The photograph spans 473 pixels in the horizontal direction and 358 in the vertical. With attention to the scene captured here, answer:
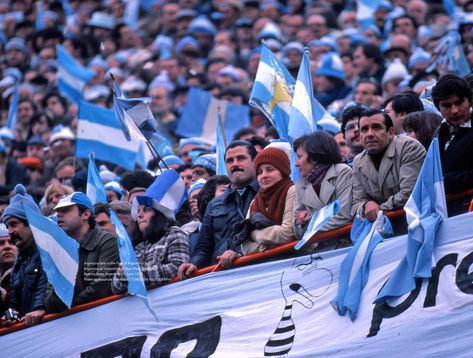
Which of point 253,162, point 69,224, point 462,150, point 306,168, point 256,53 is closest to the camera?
point 462,150

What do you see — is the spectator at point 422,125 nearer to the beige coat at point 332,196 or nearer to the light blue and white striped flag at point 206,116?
the beige coat at point 332,196

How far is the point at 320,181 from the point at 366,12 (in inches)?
384

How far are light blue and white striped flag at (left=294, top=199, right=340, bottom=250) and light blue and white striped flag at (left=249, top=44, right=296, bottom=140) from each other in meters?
3.14

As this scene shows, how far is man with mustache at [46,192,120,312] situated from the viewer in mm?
11758

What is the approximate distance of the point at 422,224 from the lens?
31.4 ft

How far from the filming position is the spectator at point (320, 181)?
1027 centimetres

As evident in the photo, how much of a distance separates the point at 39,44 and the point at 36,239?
13.0 metres

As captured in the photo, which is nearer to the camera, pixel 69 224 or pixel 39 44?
pixel 69 224

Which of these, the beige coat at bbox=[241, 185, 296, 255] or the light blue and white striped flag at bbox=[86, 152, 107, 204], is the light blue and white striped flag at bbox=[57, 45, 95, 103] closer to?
the light blue and white striped flag at bbox=[86, 152, 107, 204]

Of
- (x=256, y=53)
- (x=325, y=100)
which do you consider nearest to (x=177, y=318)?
(x=325, y=100)

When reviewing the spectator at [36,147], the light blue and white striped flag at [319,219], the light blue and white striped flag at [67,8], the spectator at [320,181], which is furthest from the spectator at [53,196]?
the light blue and white striped flag at [67,8]

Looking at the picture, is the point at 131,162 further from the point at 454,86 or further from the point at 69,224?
the point at 454,86

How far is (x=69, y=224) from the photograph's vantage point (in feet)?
39.8

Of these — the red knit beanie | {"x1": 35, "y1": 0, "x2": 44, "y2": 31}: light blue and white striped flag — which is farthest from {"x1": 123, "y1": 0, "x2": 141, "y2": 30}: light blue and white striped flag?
the red knit beanie
